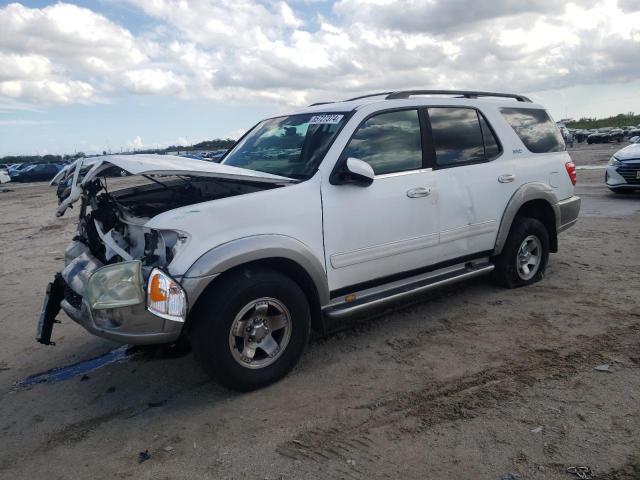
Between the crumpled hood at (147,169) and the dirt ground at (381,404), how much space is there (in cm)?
141

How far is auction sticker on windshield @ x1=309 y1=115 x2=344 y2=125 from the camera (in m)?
3.97

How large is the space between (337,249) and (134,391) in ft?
5.75

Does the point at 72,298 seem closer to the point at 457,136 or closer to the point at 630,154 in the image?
the point at 457,136

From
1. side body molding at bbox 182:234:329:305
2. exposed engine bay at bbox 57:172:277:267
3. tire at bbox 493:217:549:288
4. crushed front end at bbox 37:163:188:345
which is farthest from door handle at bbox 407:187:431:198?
crushed front end at bbox 37:163:188:345

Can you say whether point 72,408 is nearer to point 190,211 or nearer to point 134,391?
point 134,391

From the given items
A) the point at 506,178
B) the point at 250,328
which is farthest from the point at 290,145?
the point at 506,178

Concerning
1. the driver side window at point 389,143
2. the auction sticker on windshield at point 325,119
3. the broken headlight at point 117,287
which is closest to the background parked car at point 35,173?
the auction sticker on windshield at point 325,119

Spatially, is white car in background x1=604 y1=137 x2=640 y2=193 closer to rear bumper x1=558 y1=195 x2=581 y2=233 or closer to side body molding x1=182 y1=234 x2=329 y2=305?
rear bumper x1=558 y1=195 x2=581 y2=233

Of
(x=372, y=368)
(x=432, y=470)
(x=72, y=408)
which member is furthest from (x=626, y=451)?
(x=72, y=408)

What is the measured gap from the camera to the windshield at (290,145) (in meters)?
3.85

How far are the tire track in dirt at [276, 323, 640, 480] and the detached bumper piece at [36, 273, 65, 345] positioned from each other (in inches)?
77.4

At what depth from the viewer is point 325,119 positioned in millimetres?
4070

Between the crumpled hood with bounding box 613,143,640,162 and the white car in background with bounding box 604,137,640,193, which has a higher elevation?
the crumpled hood with bounding box 613,143,640,162

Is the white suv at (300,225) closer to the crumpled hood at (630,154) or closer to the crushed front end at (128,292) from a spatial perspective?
the crushed front end at (128,292)
